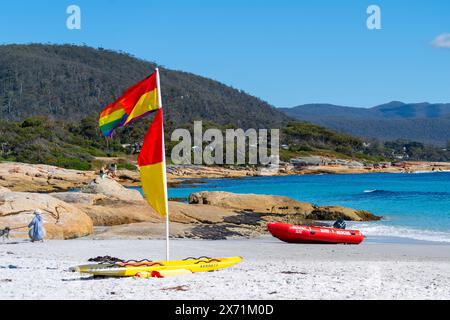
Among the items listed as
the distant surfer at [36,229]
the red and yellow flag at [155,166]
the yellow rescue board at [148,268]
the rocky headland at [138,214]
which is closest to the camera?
the yellow rescue board at [148,268]

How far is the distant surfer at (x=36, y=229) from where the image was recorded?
71.6 feet

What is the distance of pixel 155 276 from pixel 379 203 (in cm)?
3906

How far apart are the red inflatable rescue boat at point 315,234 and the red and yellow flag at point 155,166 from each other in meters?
9.87

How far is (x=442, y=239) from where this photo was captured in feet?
90.6

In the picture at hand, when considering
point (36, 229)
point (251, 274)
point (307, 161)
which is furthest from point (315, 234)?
point (307, 161)

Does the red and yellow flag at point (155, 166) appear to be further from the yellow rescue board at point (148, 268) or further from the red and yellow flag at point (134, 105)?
the yellow rescue board at point (148, 268)

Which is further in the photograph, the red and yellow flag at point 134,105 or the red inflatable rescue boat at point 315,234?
the red inflatable rescue boat at point 315,234

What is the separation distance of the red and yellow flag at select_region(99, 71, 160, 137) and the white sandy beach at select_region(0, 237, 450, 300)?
10.8 feet

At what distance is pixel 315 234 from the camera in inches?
938

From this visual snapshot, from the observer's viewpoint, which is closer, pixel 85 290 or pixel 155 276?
pixel 85 290

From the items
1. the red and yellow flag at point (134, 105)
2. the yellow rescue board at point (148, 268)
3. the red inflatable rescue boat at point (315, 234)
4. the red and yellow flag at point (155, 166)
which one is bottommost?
the red inflatable rescue boat at point (315, 234)

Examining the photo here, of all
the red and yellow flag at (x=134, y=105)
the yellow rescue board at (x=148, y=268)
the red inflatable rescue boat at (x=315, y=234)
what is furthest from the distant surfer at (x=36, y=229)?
the red and yellow flag at (x=134, y=105)
